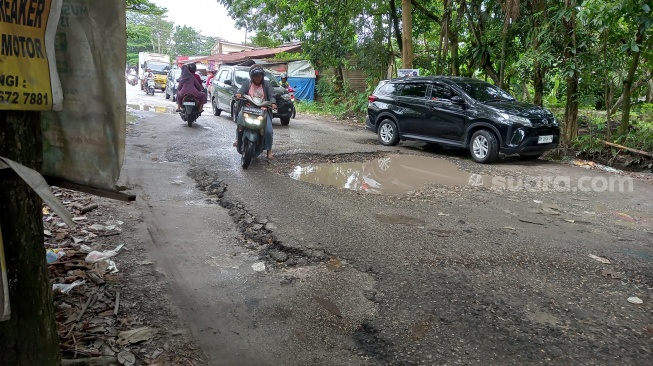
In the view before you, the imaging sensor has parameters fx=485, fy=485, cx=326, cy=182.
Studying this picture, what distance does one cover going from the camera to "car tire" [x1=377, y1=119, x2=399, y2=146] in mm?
11891

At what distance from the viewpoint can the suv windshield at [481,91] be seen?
1042cm

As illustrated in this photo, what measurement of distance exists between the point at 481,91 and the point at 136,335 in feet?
30.5

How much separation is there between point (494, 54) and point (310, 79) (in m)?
13.7

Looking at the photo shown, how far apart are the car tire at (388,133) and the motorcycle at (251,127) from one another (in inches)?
168

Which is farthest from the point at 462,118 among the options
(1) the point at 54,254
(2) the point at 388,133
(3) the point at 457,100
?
(1) the point at 54,254

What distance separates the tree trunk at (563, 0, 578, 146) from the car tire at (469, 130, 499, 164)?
2586 millimetres

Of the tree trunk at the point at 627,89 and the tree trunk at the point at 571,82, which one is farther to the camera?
the tree trunk at the point at 571,82

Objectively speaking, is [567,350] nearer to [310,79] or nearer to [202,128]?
[202,128]

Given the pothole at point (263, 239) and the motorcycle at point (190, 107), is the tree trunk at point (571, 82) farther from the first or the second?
the motorcycle at point (190, 107)

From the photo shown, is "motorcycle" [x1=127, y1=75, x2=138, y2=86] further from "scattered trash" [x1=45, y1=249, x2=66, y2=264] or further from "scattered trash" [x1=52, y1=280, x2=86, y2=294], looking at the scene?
"scattered trash" [x1=52, y1=280, x2=86, y2=294]

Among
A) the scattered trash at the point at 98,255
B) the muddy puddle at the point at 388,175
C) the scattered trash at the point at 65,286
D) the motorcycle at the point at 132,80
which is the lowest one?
the scattered trash at the point at 65,286

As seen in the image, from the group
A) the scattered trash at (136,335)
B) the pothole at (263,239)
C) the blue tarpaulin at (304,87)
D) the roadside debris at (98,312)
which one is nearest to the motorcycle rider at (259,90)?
the pothole at (263,239)

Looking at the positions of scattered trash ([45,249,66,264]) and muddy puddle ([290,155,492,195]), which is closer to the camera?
scattered trash ([45,249,66,264])

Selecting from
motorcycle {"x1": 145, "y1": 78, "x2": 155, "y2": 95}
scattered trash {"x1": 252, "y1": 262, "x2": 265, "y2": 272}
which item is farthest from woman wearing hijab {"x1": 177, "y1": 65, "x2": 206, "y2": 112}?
motorcycle {"x1": 145, "y1": 78, "x2": 155, "y2": 95}
